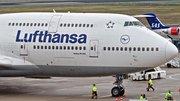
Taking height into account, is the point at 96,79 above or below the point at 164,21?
below

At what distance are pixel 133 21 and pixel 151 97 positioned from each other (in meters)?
6.73

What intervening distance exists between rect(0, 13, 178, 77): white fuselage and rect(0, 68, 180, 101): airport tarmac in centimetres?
213

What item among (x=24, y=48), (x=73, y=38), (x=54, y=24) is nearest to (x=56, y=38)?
(x=54, y=24)

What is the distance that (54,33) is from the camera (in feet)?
109

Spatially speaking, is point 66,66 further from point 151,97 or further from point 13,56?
point 151,97

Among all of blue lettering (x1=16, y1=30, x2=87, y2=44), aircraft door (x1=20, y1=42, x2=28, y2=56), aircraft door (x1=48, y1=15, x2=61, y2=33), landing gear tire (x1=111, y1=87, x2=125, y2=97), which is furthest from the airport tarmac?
aircraft door (x1=48, y1=15, x2=61, y2=33)

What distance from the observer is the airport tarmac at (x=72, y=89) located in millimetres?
33969

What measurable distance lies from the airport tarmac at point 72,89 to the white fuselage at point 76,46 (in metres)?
2.13

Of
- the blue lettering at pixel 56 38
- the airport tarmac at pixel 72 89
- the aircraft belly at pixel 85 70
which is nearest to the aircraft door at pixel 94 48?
the aircraft belly at pixel 85 70

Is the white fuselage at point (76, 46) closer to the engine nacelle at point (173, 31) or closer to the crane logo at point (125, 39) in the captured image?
the crane logo at point (125, 39)

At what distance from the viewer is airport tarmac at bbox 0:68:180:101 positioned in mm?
33969

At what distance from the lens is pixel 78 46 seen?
3253cm

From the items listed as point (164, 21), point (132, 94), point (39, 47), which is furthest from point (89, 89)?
point (164, 21)

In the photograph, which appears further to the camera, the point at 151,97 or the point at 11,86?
the point at 11,86
